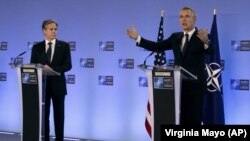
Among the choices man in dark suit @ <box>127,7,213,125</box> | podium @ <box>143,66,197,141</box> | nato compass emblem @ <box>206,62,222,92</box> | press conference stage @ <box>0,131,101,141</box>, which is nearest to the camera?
podium @ <box>143,66,197,141</box>

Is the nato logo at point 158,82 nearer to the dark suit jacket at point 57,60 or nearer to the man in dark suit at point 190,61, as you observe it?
the man in dark suit at point 190,61

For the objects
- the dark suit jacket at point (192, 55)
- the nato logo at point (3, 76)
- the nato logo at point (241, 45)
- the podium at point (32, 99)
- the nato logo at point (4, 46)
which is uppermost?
the nato logo at point (4, 46)

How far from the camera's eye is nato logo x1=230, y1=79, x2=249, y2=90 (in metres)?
6.06

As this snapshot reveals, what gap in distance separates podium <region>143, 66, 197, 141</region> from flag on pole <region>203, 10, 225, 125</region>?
5.25 ft

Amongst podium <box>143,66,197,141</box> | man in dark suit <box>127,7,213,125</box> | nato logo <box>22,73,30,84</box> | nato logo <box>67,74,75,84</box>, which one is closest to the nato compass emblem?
man in dark suit <box>127,7,213,125</box>

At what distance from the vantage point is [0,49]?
7.95m

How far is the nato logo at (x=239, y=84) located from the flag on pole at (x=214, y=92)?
345 mm

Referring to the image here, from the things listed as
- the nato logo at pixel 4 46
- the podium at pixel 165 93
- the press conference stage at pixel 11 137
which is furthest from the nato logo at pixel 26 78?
the nato logo at pixel 4 46

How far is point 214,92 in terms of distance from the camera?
5.84 metres

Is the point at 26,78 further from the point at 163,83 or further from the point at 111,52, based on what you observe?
the point at 111,52

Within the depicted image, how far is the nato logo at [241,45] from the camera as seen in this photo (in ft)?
19.8

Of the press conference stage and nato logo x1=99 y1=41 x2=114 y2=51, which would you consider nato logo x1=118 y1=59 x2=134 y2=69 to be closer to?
nato logo x1=99 y1=41 x2=114 y2=51

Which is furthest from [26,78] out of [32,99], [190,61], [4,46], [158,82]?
[4,46]

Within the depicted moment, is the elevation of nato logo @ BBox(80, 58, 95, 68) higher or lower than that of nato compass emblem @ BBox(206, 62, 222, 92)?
higher
